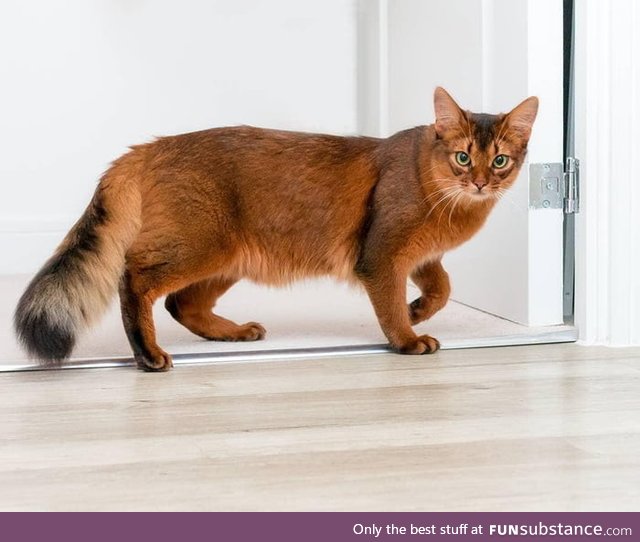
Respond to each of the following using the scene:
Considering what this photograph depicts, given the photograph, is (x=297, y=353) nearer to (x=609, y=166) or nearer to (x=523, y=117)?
(x=523, y=117)

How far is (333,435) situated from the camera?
1.63m

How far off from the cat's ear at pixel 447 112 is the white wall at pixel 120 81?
178 cm

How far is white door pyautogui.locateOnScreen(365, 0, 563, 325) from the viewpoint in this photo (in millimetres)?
2516

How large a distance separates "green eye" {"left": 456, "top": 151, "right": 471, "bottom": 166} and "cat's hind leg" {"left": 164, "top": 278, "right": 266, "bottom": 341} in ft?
2.08

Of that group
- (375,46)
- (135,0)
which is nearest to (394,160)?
(375,46)

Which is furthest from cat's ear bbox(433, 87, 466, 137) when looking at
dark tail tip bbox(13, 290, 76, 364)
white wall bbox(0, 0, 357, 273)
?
white wall bbox(0, 0, 357, 273)

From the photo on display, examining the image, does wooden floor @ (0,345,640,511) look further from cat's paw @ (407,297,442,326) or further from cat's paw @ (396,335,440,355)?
cat's paw @ (407,297,442,326)

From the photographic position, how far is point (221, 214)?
2234 mm

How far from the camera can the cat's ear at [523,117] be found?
2.21 m

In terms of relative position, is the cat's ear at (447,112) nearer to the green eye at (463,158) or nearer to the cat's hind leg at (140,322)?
the green eye at (463,158)

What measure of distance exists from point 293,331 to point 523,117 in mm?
811

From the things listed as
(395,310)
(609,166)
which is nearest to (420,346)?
(395,310)

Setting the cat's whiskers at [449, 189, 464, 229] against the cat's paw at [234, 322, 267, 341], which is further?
the cat's paw at [234, 322, 267, 341]

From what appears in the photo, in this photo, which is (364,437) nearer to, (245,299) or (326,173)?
(326,173)
